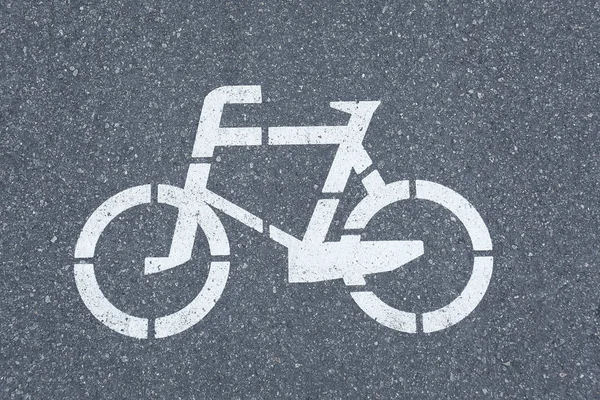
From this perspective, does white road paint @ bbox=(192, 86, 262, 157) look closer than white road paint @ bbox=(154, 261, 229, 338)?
No

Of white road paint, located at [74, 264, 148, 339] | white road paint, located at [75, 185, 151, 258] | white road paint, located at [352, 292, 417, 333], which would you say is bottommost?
white road paint, located at [74, 264, 148, 339]

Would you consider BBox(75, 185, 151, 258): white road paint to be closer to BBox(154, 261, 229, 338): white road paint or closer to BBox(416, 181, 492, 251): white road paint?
BBox(154, 261, 229, 338): white road paint

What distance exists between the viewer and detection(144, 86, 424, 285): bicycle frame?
332 centimetres

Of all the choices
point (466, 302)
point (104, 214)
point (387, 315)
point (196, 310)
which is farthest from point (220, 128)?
point (466, 302)

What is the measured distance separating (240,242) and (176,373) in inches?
31.8

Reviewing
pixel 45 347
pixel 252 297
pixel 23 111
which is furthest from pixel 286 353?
pixel 23 111

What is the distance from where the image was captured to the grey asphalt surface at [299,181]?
10.7 ft

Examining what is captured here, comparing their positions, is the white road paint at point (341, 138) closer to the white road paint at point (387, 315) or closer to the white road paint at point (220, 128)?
the white road paint at point (220, 128)

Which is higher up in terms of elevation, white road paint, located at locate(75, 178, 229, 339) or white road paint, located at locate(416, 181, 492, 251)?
white road paint, located at locate(416, 181, 492, 251)

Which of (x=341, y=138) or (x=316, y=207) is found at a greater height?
(x=341, y=138)

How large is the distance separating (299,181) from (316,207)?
182mm

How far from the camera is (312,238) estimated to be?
3.34 metres

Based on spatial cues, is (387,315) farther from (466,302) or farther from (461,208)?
(461,208)

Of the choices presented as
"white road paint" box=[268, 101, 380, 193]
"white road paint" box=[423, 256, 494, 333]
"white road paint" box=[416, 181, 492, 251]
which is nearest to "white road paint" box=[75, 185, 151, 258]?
"white road paint" box=[268, 101, 380, 193]
